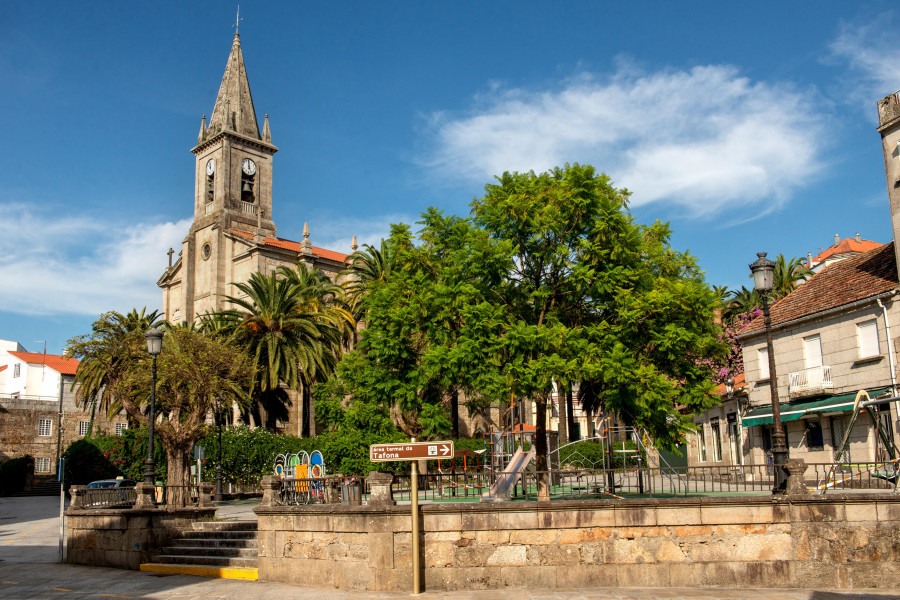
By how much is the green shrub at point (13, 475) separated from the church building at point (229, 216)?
15483 millimetres

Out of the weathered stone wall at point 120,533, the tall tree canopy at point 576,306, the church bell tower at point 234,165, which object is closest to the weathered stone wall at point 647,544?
the tall tree canopy at point 576,306

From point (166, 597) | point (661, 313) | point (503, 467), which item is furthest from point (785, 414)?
point (166, 597)

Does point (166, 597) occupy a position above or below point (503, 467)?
below

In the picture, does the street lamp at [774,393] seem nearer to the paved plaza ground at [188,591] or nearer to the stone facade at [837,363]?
the paved plaza ground at [188,591]

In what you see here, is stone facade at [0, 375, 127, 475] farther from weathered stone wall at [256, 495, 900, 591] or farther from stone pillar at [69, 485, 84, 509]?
weathered stone wall at [256, 495, 900, 591]

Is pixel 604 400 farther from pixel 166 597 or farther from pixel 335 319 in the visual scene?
pixel 335 319

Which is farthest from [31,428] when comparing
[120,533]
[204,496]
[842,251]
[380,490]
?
[842,251]

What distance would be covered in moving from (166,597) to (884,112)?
2320 cm

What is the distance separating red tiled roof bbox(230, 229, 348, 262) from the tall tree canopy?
32.8 meters

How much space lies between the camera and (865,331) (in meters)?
22.6

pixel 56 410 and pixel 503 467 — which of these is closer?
pixel 503 467

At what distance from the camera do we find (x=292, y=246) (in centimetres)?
5688

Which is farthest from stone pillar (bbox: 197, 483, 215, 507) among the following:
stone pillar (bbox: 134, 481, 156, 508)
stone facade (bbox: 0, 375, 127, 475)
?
stone facade (bbox: 0, 375, 127, 475)

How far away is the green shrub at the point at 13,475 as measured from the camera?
43344 millimetres
